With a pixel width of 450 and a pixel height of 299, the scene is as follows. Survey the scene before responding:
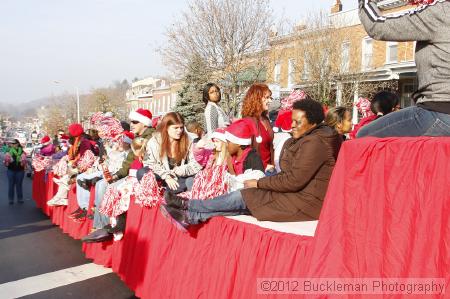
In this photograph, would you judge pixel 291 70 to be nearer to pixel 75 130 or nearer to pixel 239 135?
pixel 75 130

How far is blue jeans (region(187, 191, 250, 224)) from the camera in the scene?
3871mm

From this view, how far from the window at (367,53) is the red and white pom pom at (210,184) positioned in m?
20.4

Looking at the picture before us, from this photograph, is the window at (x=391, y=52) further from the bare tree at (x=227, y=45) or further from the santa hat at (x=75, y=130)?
the santa hat at (x=75, y=130)

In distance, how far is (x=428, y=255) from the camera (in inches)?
90.8

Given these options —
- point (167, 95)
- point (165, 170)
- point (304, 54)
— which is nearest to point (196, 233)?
point (165, 170)

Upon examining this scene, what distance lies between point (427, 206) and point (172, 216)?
2259 mm

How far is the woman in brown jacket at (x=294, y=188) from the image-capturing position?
3.58 metres

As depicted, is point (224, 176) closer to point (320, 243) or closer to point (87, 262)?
point (320, 243)

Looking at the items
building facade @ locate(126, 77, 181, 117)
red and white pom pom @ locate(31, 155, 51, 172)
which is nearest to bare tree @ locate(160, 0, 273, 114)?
red and white pom pom @ locate(31, 155, 51, 172)

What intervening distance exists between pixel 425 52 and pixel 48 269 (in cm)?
544

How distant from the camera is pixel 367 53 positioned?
2362 centimetres

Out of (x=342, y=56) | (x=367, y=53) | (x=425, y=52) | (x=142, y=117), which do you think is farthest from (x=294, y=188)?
(x=367, y=53)

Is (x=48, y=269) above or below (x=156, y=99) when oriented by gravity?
below

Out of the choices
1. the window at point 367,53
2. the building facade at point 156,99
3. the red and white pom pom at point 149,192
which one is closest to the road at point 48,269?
the red and white pom pom at point 149,192
